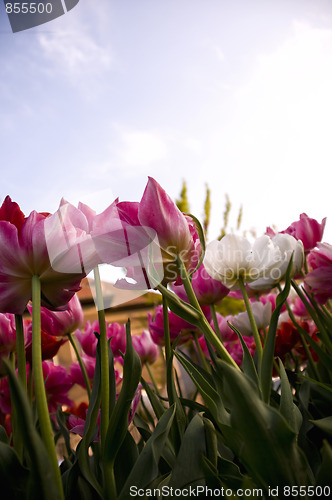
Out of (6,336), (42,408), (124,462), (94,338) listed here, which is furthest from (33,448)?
(94,338)

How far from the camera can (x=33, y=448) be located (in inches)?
7.4

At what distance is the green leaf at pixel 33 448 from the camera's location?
185 millimetres

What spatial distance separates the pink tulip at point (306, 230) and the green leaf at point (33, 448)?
541 mm

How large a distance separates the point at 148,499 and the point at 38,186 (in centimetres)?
32

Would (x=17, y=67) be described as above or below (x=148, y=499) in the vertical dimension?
above

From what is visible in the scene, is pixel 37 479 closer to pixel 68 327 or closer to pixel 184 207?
pixel 68 327

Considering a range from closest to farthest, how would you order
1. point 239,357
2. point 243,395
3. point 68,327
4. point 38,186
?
point 243,395
point 38,186
point 68,327
point 239,357

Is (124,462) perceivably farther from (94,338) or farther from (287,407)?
(94,338)

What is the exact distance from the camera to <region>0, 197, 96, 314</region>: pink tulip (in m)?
0.27

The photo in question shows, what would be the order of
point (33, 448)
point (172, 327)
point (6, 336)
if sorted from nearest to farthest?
point (33, 448) → point (6, 336) → point (172, 327)

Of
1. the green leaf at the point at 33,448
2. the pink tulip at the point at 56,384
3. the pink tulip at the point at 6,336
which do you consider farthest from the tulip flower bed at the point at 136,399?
the pink tulip at the point at 56,384

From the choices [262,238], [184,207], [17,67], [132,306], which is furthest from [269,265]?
[132,306]

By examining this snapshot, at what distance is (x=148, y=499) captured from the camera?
26cm

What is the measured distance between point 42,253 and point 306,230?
0.51 metres
